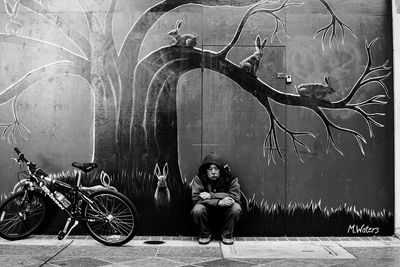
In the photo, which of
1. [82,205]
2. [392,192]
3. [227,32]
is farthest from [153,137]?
[392,192]

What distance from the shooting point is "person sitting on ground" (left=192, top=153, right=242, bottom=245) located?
25.4ft

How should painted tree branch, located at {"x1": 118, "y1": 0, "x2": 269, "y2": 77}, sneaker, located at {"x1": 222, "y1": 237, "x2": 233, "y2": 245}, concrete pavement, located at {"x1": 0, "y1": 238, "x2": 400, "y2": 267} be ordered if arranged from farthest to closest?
painted tree branch, located at {"x1": 118, "y1": 0, "x2": 269, "y2": 77} → sneaker, located at {"x1": 222, "y1": 237, "x2": 233, "y2": 245} → concrete pavement, located at {"x1": 0, "y1": 238, "x2": 400, "y2": 267}

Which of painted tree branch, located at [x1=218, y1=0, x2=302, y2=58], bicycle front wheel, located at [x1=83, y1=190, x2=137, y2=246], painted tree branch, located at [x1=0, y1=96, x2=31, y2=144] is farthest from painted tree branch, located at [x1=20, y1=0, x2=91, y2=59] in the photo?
bicycle front wheel, located at [x1=83, y1=190, x2=137, y2=246]

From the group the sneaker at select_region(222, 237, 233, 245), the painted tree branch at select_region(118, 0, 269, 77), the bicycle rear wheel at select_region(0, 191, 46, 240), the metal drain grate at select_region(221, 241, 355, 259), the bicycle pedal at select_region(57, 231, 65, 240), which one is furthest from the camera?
the painted tree branch at select_region(118, 0, 269, 77)

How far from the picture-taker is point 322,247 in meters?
7.43

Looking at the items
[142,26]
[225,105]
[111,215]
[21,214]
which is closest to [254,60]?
[225,105]

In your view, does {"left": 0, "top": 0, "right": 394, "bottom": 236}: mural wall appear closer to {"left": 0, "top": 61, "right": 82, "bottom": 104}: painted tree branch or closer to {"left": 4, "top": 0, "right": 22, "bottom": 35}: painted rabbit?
{"left": 0, "top": 61, "right": 82, "bottom": 104}: painted tree branch

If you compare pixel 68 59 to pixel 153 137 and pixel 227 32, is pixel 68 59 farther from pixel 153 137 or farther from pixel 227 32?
pixel 227 32

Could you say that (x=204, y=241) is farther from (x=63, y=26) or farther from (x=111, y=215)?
(x=63, y=26)

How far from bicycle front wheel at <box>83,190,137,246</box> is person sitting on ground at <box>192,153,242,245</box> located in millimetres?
960

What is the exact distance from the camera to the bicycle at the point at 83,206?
7613 mm

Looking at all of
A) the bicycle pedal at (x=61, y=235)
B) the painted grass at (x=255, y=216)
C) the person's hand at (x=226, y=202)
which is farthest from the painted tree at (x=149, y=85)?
the bicycle pedal at (x=61, y=235)

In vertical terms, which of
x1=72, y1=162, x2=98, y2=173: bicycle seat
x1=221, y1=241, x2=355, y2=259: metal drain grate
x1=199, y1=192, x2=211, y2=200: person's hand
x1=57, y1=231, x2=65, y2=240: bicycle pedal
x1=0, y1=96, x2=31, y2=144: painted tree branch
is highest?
x1=0, y1=96, x2=31, y2=144: painted tree branch

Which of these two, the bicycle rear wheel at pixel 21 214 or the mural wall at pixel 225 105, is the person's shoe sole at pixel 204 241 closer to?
the mural wall at pixel 225 105
